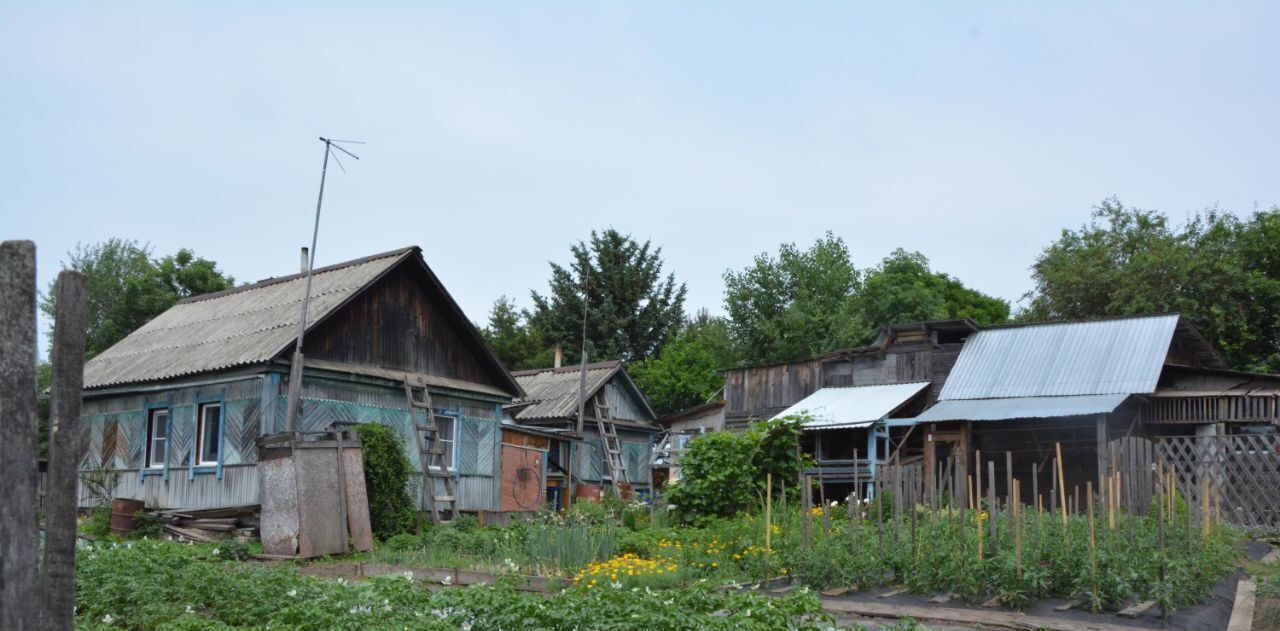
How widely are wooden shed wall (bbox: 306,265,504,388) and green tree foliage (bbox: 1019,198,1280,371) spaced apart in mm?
27056

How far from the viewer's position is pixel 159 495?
21922 mm

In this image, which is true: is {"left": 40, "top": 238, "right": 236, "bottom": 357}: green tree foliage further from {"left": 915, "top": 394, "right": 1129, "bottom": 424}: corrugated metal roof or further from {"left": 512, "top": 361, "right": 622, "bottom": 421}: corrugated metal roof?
{"left": 915, "top": 394, "right": 1129, "bottom": 424}: corrugated metal roof

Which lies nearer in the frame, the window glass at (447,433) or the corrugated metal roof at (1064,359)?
the window glass at (447,433)

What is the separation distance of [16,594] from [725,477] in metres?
16.4

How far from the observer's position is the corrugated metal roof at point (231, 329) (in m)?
21.2

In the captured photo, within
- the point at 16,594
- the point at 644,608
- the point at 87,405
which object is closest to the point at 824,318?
the point at 87,405

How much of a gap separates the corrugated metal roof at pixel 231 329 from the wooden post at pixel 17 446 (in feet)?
52.9

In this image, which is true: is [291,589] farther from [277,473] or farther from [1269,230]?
[1269,230]

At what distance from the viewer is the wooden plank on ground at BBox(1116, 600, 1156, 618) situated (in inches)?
401

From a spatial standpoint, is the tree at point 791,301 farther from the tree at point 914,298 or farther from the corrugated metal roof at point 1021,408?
the corrugated metal roof at point 1021,408

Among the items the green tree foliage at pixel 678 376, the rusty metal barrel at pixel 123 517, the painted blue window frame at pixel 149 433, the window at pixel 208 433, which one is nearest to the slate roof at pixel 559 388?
the green tree foliage at pixel 678 376

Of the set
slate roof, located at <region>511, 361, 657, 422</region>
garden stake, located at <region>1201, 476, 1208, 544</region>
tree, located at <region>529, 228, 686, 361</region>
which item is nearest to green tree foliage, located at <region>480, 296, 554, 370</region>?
tree, located at <region>529, 228, 686, 361</region>

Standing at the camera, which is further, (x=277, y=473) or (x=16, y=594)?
(x=277, y=473)

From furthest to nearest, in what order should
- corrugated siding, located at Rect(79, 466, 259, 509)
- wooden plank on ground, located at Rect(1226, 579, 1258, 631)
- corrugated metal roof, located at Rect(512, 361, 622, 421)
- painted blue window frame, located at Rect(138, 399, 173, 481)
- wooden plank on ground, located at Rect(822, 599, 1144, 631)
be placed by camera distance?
corrugated metal roof, located at Rect(512, 361, 622, 421), painted blue window frame, located at Rect(138, 399, 173, 481), corrugated siding, located at Rect(79, 466, 259, 509), wooden plank on ground, located at Rect(1226, 579, 1258, 631), wooden plank on ground, located at Rect(822, 599, 1144, 631)
